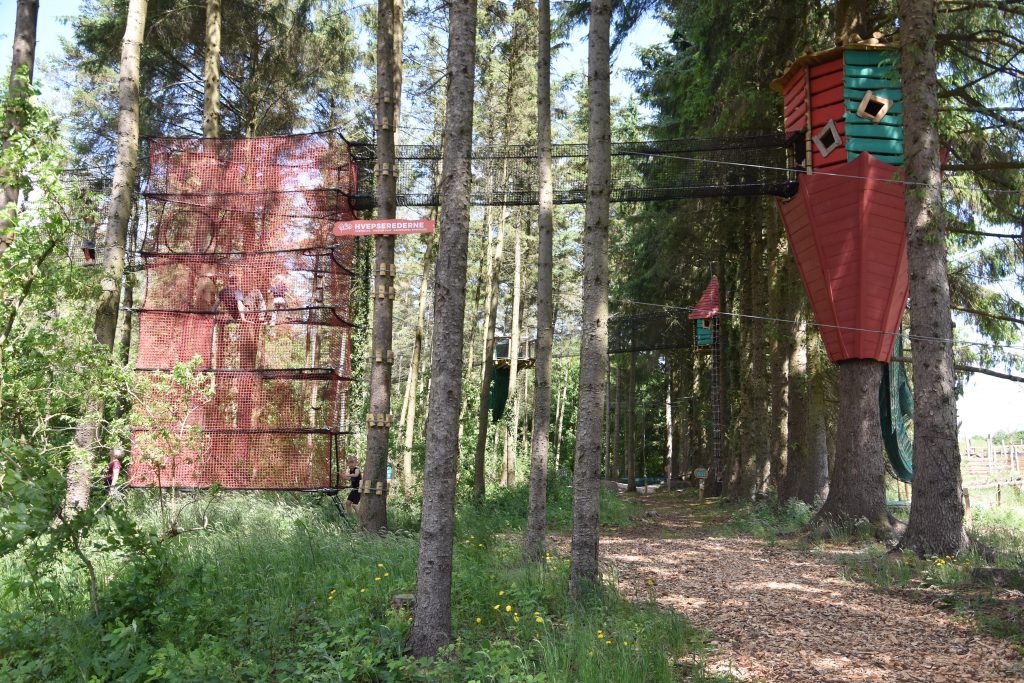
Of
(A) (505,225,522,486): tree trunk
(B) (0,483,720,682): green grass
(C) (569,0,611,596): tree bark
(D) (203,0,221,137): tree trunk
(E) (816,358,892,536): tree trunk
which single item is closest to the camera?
(B) (0,483,720,682): green grass

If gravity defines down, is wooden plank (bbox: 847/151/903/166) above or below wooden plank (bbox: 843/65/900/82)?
below

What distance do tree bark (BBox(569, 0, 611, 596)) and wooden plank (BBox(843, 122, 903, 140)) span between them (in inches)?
195

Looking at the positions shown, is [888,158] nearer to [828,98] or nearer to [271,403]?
[828,98]

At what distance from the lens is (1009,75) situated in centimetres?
991

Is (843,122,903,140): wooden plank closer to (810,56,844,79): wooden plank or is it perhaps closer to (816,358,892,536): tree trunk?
(810,56,844,79): wooden plank

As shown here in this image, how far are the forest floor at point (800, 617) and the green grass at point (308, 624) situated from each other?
545 mm

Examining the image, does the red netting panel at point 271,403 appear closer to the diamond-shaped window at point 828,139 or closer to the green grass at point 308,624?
the green grass at point 308,624

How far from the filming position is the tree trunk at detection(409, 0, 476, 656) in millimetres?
4949

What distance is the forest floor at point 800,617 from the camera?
4.95 m

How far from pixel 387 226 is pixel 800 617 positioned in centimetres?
503

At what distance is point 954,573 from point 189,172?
1007 centimetres

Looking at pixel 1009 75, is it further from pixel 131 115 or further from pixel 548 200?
pixel 131 115

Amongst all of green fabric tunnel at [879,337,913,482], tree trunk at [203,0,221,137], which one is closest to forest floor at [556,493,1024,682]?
green fabric tunnel at [879,337,913,482]

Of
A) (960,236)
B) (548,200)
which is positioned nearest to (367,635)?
(548,200)
